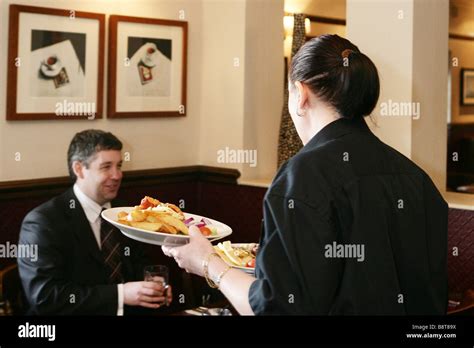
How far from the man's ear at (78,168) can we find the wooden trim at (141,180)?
0.11 metres

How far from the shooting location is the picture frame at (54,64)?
178cm

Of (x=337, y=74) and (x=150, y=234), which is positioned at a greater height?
(x=337, y=74)

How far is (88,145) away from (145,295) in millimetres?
335

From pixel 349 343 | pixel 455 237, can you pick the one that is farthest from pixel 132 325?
pixel 455 237

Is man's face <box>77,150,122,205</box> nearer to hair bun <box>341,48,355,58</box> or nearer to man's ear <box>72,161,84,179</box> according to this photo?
man's ear <box>72,161,84,179</box>

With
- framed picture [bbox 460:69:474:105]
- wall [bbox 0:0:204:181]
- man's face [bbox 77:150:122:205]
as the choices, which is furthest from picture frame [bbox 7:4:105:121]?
framed picture [bbox 460:69:474:105]

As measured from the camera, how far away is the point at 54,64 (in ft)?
6.05

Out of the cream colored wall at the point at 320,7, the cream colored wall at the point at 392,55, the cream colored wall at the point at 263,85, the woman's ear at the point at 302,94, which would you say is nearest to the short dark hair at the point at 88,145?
the cream colored wall at the point at 263,85

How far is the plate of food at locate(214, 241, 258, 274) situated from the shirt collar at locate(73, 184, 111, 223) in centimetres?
29

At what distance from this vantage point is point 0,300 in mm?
1562

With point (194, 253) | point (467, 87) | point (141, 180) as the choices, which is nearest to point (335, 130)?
point (194, 253)

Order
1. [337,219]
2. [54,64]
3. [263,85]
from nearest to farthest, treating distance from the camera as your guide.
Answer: [337,219]
[54,64]
[263,85]

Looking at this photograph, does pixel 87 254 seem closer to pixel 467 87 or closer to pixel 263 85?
pixel 263 85

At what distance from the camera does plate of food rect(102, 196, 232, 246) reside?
1357 millimetres
